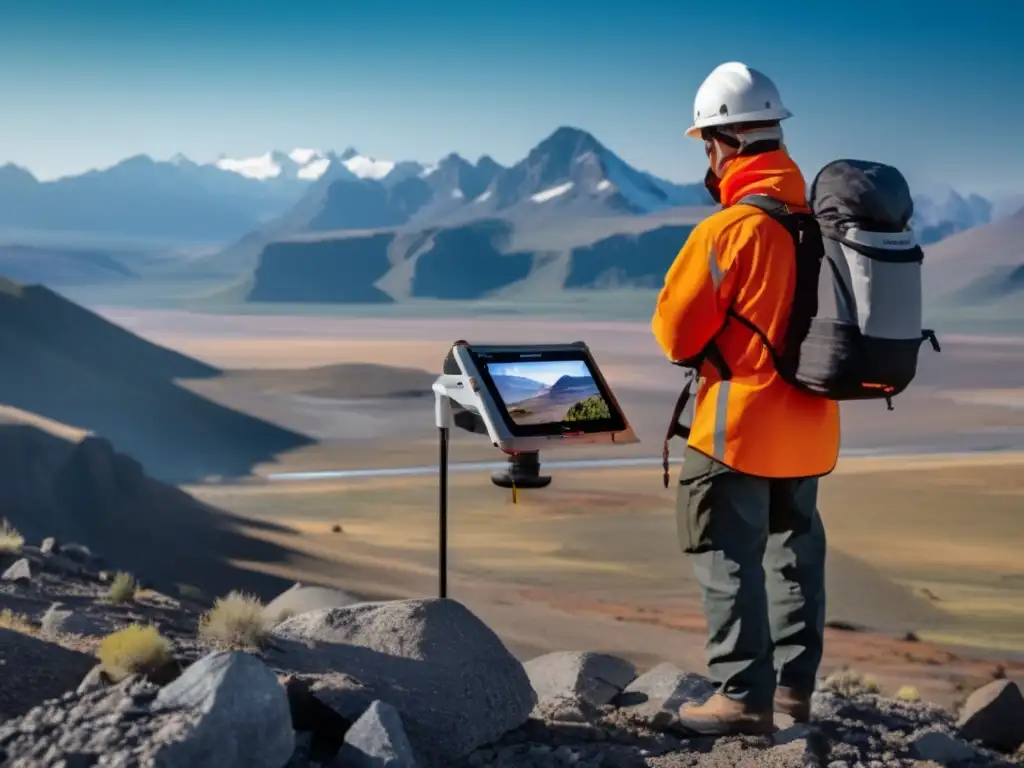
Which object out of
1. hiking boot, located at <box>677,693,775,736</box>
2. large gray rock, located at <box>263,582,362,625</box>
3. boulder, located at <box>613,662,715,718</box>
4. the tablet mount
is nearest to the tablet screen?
the tablet mount

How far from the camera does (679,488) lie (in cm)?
392

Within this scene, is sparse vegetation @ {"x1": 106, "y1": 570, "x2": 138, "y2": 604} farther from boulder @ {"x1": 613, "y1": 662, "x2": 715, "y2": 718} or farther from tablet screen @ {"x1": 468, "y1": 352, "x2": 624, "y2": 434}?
tablet screen @ {"x1": 468, "y1": 352, "x2": 624, "y2": 434}

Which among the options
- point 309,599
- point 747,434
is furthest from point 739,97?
point 309,599

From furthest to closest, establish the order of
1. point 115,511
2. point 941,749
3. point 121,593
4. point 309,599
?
point 115,511, point 309,599, point 121,593, point 941,749

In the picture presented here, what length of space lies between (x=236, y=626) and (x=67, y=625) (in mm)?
924

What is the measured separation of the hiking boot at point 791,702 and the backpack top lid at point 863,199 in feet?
5.19

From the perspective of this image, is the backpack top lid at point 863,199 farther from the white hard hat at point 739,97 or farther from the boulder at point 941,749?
the boulder at point 941,749

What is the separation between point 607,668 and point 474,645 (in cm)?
150

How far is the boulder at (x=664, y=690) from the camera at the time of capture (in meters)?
5.17

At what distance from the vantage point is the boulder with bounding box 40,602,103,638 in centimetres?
462

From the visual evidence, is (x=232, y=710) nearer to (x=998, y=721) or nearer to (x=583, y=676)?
(x=583, y=676)

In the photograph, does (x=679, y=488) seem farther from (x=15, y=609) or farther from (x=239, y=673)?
(x=15, y=609)

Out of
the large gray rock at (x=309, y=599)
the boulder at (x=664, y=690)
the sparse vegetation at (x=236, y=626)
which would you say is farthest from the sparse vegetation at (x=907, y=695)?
the large gray rock at (x=309, y=599)

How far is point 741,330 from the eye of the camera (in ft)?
12.3
